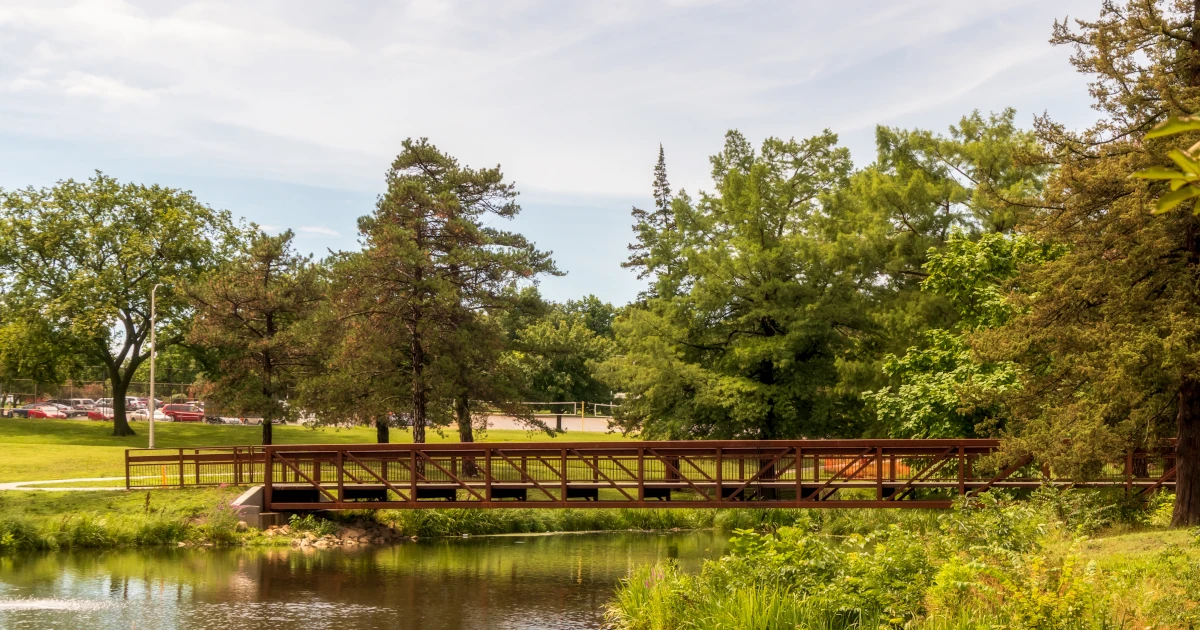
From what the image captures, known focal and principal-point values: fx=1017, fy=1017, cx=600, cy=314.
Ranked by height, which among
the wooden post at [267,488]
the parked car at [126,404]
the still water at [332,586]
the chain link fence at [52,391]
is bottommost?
the still water at [332,586]

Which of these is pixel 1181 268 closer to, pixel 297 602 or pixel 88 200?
pixel 297 602

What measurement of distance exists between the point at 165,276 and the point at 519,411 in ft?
93.8

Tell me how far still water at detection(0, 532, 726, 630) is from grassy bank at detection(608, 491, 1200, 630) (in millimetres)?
3373

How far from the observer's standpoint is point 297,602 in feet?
68.9

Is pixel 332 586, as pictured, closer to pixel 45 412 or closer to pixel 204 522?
pixel 204 522

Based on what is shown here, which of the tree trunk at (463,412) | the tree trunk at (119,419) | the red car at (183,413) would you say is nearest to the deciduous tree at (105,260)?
the tree trunk at (119,419)

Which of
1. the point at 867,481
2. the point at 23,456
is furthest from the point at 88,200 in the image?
the point at 867,481

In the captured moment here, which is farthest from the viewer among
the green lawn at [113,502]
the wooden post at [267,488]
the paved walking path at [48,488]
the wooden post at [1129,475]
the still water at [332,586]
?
the paved walking path at [48,488]

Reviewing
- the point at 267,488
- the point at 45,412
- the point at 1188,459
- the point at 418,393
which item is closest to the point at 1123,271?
the point at 1188,459

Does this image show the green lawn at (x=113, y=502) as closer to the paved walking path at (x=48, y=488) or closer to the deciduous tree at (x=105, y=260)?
the paved walking path at (x=48, y=488)

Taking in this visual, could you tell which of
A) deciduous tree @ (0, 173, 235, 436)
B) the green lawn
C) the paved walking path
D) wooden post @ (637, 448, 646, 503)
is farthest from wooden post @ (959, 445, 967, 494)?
deciduous tree @ (0, 173, 235, 436)

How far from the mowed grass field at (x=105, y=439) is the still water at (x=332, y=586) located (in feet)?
44.5

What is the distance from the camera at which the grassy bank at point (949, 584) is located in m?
12.7

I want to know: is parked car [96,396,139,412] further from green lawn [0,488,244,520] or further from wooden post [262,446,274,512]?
wooden post [262,446,274,512]
